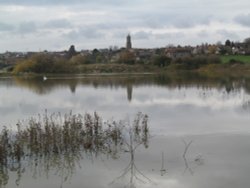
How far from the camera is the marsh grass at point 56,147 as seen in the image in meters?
9.63

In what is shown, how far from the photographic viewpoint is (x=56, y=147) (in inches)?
425

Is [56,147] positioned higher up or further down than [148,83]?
higher up

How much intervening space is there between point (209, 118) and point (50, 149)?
25.1 feet

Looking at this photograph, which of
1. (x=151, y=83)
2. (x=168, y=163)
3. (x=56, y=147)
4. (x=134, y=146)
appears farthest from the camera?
(x=151, y=83)

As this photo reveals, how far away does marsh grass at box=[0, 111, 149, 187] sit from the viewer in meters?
9.63

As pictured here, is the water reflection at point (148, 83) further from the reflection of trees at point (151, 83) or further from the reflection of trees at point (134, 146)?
the reflection of trees at point (134, 146)

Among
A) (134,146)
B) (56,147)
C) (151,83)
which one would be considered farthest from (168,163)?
(151,83)

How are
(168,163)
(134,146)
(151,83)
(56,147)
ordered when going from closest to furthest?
(168,163)
(56,147)
(134,146)
(151,83)

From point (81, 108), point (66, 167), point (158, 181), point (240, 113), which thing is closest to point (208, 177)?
point (158, 181)

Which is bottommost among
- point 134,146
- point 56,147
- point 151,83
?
point 151,83

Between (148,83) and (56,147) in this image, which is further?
(148,83)

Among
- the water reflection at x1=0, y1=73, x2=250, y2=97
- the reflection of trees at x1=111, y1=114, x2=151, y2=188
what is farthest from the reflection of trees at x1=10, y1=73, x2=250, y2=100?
the reflection of trees at x1=111, y1=114, x2=151, y2=188

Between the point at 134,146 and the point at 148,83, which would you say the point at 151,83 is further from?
the point at 134,146

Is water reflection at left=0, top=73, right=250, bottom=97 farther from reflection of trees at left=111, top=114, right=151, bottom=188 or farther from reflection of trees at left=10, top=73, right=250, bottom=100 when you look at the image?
reflection of trees at left=111, top=114, right=151, bottom=188
